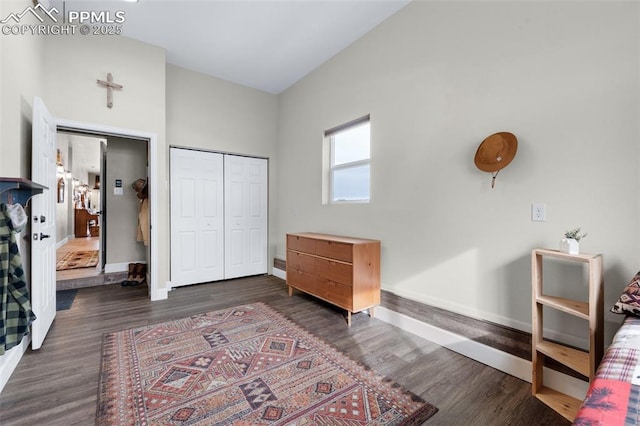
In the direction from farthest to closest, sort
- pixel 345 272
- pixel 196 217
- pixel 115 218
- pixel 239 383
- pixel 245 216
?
pixel 245 216 → pixel 115 218 → pixel 196 217 → pixel 345 272 → pixel 239 383

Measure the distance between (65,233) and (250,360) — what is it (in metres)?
9.34

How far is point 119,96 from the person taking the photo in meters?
3.39

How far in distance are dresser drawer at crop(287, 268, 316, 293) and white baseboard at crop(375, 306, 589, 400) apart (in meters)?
0.94

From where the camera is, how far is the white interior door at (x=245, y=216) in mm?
4590

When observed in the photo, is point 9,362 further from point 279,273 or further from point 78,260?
point 78,260

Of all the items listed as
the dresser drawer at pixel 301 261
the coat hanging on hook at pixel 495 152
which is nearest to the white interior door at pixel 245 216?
the dresser drawer at pixel 301 261

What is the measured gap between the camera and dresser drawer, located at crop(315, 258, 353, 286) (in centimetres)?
287

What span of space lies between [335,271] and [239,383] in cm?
144

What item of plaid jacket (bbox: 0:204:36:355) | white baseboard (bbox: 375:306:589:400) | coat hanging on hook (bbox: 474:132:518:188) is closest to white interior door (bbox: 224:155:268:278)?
white baseboard (bbox: 375:306:589:400)

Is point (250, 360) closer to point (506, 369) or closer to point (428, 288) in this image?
point (428, 288)

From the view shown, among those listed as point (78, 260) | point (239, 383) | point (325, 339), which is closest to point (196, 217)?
point (325, 339)

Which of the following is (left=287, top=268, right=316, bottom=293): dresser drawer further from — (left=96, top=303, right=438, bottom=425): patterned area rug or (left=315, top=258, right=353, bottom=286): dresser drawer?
(left=96, top=303, right=438, bottom=425): patterned area rug

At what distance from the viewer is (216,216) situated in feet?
14.6

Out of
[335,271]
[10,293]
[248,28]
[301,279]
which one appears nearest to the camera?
[10,293]
